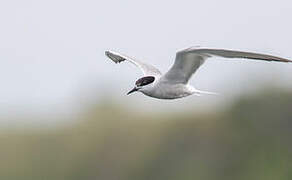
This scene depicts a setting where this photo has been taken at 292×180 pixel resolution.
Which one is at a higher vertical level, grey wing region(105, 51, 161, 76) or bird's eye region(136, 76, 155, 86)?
grey wing region(105, 51, 161, 76)

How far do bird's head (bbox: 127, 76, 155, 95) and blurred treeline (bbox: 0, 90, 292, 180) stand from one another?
Result: 39.3ft

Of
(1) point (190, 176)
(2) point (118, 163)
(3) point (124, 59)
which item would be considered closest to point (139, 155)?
(2) point (118, 163)

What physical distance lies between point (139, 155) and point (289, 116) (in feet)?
10.7

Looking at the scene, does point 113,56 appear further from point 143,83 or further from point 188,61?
point 188,61

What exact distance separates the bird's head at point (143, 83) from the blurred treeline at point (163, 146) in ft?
39.3

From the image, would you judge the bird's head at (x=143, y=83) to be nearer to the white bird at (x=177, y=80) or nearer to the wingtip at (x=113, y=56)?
the white bird at (x=177, y=80)

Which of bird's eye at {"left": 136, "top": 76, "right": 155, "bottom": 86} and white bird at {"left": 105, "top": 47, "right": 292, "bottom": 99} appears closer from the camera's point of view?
white bird at {"left": 105, "top": 47, "right": 292, "bottom": 99}

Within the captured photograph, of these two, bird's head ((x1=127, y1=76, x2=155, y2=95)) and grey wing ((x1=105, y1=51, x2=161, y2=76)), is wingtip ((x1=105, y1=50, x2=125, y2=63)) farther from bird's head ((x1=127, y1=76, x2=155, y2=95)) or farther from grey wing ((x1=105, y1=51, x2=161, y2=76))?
bird's head ((x1=127, y1=76, x2=155, y2=95))

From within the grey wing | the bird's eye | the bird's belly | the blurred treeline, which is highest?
the grey wing

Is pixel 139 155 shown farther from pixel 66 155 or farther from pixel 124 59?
pixel 124 59

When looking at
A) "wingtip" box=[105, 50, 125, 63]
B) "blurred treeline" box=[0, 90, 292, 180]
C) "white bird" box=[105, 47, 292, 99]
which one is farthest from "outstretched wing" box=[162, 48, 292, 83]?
"blurred treeline" box=[0, 90, 292, 180]

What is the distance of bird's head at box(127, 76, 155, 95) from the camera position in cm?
1592

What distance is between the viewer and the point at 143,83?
52.5ft

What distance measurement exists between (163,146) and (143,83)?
50.7 ft
